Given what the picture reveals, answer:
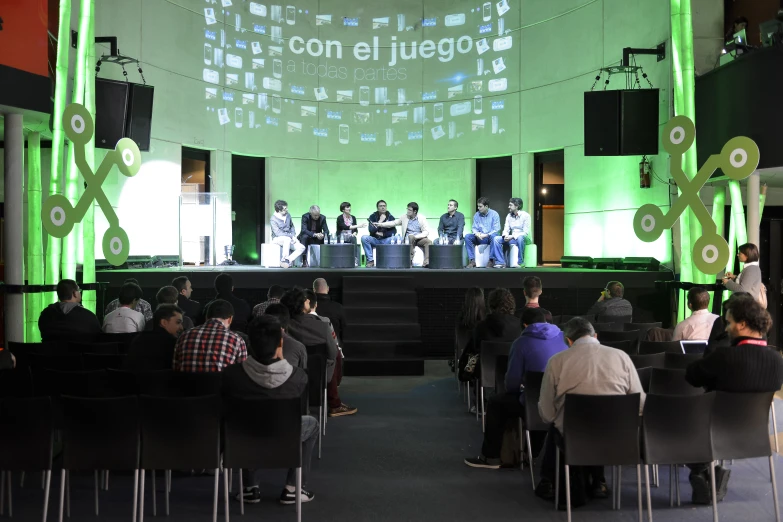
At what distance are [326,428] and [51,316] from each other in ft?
7.94

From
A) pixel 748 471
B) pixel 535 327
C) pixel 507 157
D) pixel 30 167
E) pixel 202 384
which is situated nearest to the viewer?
pixel 202 384

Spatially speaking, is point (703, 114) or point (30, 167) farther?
point (703, 114)

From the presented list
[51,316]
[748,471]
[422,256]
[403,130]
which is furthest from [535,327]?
[403,130]

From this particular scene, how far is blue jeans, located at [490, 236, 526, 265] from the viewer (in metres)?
12.0

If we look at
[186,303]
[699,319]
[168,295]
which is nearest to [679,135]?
[699,319]

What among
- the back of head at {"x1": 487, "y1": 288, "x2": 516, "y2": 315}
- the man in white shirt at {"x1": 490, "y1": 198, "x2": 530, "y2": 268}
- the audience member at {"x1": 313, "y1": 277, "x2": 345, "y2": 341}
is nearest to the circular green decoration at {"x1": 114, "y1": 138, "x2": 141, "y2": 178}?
the audience member at {"x1": 313, "y1": 277, "x2": 345, "y2": 341}

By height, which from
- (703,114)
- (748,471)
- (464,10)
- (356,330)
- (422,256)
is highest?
(464,10)

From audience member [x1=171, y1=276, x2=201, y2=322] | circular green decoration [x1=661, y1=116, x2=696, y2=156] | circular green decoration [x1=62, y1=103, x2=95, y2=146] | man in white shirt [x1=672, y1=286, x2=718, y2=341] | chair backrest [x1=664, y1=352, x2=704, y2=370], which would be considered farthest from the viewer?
circular green decoration [x1=661, y1=116, x2=696, y2=156]

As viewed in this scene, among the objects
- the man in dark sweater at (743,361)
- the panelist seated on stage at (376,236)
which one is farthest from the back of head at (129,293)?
the panelist seated on stage at (376,236)

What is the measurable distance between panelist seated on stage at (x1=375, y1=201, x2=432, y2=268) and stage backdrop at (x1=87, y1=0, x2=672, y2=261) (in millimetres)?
2324

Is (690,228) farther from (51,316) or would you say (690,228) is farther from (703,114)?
(51,316)

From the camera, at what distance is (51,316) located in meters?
6.15

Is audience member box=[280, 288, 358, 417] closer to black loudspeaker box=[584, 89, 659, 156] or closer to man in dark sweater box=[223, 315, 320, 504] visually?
man in dark sweater box=[223, 315, 320, 504]

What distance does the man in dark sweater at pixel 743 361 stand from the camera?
3799 mm
